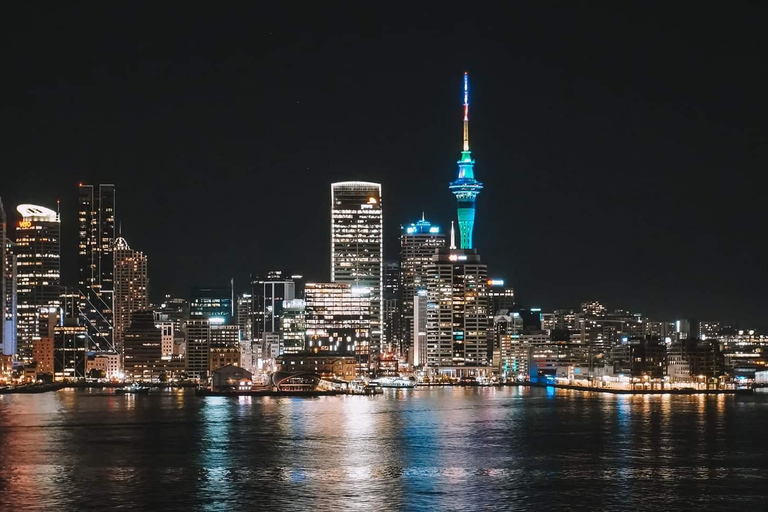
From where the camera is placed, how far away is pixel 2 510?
142 ft

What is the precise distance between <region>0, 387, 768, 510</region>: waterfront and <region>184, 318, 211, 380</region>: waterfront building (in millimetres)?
99957

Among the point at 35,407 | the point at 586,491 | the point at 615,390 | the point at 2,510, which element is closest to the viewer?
the point at 2,510

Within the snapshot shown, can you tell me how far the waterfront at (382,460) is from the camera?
152ft

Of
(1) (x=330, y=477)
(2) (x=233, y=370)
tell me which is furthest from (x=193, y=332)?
(1) (x=330, y=477)

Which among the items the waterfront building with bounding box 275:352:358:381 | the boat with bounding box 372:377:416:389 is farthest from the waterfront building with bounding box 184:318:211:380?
the boat with bounding box 372:377:416:389

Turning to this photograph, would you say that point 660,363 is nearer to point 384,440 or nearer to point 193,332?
point 193,332

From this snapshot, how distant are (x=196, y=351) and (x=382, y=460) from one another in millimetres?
143228

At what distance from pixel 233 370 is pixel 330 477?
98.2m

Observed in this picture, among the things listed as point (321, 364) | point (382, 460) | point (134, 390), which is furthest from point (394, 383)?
point (382, 460)

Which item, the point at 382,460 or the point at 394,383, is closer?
the point at 382,460

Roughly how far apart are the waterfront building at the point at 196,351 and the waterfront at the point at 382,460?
99957 mm

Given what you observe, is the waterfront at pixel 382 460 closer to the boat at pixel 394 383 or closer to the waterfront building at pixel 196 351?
the boat at pixel 394 383

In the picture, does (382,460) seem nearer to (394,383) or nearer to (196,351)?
(394,383)

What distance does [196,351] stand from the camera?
198 m
